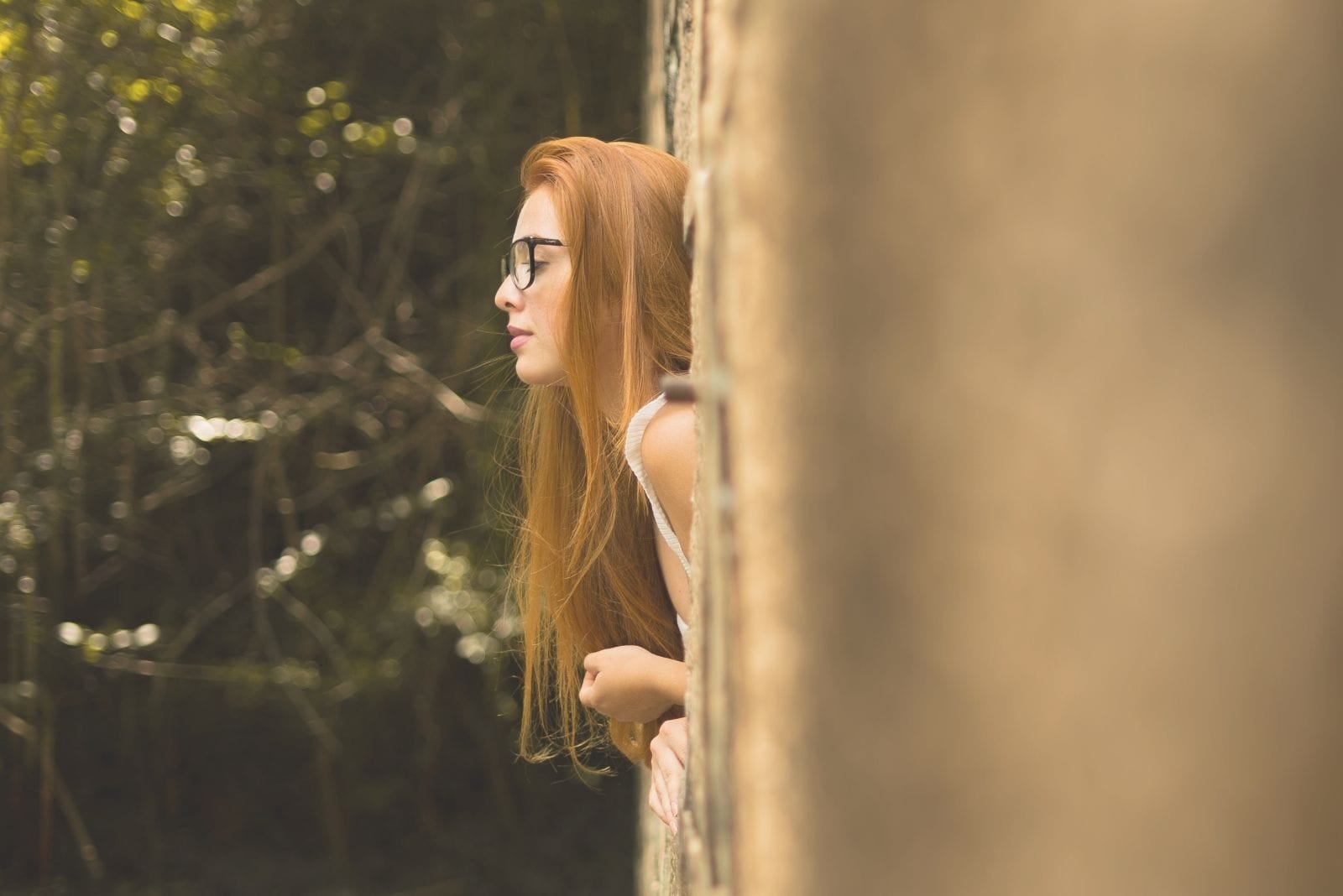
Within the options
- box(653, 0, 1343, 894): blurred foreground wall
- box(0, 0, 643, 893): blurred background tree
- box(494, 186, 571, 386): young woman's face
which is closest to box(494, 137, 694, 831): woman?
box(494, 186, 571, 386): young woman's face

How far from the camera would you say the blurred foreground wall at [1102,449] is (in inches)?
12.4

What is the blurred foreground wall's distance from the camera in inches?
12.4

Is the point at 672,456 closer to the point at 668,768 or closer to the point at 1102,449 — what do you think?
the point at 668,768

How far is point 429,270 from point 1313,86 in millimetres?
3266

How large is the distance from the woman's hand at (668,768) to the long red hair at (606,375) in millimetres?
113

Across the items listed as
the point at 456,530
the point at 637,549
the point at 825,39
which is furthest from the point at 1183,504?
the point at 456,530

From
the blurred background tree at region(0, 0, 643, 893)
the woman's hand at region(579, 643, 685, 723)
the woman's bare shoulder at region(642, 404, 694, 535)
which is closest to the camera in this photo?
the woman's bare shoulder at region(642, 404, 694, 535)

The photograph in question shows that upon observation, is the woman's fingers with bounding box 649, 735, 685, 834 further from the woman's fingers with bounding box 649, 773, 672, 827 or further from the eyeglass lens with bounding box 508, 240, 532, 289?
the eyeglass lens with bounding box 508, 240, 532, 289

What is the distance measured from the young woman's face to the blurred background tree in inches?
86.3

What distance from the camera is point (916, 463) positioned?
326 millimetres

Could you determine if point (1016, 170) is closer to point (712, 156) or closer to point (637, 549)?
point (712, 156)

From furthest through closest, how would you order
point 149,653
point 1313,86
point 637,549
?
point 149,653, point 637,549, point 1313,86

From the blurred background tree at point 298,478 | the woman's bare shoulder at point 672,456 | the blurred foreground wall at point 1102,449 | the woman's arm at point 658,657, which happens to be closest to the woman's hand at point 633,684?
the woman's arm at point 658,657

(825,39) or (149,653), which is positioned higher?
(825,39)
